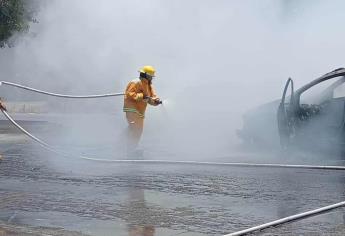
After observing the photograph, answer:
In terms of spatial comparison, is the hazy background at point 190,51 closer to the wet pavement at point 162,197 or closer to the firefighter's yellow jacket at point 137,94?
the firefighter's yellow jacket at point 137,94

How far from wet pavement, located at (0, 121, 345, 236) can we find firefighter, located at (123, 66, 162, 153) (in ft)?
2.20

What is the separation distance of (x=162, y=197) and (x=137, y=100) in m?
3.17

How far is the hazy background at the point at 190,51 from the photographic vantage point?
37.0 feet

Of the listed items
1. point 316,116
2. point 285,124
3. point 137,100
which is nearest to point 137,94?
point 137,100

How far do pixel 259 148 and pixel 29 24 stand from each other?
14.5ft

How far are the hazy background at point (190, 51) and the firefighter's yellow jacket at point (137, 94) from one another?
34.3 inches

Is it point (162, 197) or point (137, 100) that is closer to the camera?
point (162, 197)

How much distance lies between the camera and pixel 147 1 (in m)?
11.3

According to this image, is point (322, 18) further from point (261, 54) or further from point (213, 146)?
point (213, 146)

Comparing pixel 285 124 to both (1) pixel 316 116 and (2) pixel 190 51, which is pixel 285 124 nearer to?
(1) pixel 316 116

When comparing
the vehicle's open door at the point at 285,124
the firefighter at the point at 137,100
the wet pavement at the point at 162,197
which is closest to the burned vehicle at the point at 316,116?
the vehicle's open door at the point at 285,124

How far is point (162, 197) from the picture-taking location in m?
6.93

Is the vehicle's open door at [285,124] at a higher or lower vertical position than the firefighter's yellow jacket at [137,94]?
lower

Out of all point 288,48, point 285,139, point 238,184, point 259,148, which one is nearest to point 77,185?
point 238,184
